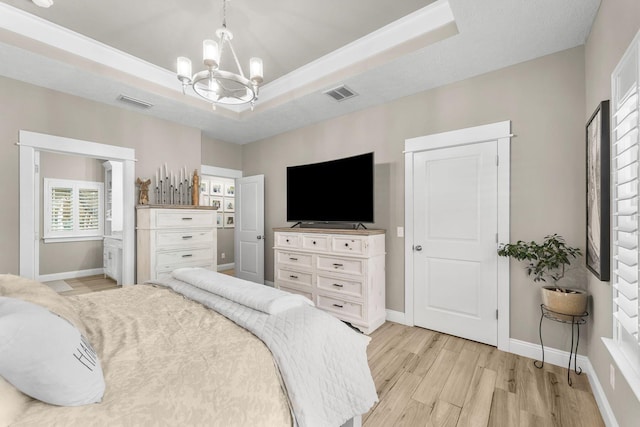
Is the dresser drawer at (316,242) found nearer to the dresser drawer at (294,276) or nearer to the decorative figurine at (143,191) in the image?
the dresser drawer at (294,276)

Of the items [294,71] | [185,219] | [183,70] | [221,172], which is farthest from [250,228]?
[183,70]

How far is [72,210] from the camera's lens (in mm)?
5480

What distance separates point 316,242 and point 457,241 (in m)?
1.51

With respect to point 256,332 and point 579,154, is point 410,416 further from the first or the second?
point 579,154

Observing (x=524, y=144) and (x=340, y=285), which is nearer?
(x=524, y=144)

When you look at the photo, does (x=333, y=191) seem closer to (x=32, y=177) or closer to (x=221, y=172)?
(x=221, y=172)

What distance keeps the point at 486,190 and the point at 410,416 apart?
79.0 inches

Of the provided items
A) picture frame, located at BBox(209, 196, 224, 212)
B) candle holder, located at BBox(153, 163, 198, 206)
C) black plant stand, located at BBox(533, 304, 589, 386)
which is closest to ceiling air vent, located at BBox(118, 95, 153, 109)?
candle holder, located at BBox(153, 163, 198, 206)

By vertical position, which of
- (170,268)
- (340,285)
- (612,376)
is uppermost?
(170,268)

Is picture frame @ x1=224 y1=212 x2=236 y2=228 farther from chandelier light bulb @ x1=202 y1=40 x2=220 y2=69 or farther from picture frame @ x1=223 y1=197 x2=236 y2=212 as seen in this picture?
chandelier light bulb @ x1=202 y1=40 x2=220 y2=69

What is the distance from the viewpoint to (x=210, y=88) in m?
2.20

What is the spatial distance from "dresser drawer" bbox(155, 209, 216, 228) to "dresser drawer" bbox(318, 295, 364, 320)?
1901 mm

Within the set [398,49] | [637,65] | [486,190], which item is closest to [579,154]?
[486,190]

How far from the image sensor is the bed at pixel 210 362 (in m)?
0.81
